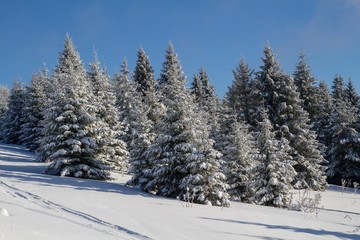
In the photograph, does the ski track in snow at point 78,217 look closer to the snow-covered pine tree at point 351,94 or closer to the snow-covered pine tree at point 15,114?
the snow-covered pine tree at point 15,114

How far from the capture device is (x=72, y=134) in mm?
21406

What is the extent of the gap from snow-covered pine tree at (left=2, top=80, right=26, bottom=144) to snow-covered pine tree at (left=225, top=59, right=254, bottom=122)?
2462 centimetres

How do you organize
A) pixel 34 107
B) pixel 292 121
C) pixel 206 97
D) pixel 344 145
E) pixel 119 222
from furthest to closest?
pixel 206 97 → pixel 34 107 → pixel 344 145 → pixel 292 121 → pixel 119 222

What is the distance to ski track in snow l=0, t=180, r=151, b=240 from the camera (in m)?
7.53

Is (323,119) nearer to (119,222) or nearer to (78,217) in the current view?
(119,222)

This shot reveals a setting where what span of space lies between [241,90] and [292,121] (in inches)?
295

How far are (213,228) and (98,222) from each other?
9.71 feet

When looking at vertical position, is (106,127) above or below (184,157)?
above

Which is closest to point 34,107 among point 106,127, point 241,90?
point 106,127

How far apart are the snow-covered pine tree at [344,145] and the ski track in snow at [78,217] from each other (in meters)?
29.1

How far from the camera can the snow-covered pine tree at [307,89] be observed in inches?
1515

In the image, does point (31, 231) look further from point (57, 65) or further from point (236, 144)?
point (57, 65)

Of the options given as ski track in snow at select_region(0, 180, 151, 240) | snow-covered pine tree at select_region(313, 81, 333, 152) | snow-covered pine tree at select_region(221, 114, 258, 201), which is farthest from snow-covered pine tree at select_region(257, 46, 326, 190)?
ski track in snow at select_region(0, 180, 151, 240)

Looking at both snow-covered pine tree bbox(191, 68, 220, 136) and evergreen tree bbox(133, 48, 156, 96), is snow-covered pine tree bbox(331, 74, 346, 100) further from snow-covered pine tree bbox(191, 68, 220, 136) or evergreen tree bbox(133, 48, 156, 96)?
evergreen tree bbox(133, 48, 156, 96)
